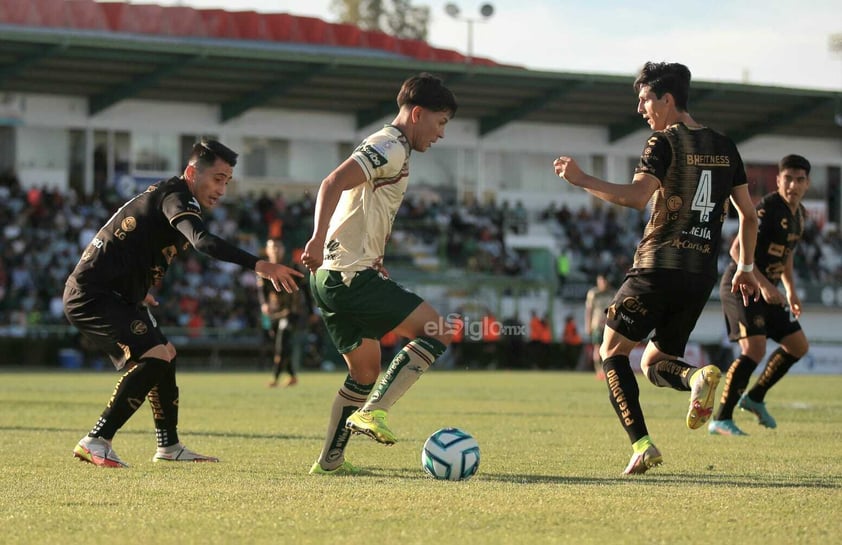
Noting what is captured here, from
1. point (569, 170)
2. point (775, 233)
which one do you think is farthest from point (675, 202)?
point (775, 233)

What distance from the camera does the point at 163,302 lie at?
34.8 m

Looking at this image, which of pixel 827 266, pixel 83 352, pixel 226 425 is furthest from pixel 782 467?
pixel 827 266

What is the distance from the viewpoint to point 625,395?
26.2 ft

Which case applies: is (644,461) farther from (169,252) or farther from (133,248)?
(133,248)

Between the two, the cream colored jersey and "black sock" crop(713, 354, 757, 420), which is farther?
"black sock" crop(713, 354, 757, 420)

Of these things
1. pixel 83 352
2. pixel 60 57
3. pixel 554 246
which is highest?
pixel 60 57

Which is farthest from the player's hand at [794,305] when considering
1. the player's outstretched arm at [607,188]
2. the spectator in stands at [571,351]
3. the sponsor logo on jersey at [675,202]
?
the spectator in stands at [571,351]

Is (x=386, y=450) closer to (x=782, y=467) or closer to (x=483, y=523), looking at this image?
(x=782, y=467)

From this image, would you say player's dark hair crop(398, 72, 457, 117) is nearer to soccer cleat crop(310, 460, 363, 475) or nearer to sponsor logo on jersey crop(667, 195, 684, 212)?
sponsor logo on jersey crop(667, 195, 684, 212)

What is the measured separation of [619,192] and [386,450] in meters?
3.23

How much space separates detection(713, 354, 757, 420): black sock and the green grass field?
291 mm

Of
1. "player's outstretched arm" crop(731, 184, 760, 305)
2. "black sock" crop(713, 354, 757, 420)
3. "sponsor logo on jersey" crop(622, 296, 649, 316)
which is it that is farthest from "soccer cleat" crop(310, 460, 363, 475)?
"black sock" crop(713, 354, 757, 420)

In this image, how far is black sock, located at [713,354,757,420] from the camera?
38.1 ft

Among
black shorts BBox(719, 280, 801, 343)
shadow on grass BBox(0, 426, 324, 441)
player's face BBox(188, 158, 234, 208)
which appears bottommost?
shadow on grass BBox(0, 426, 324, 441)
